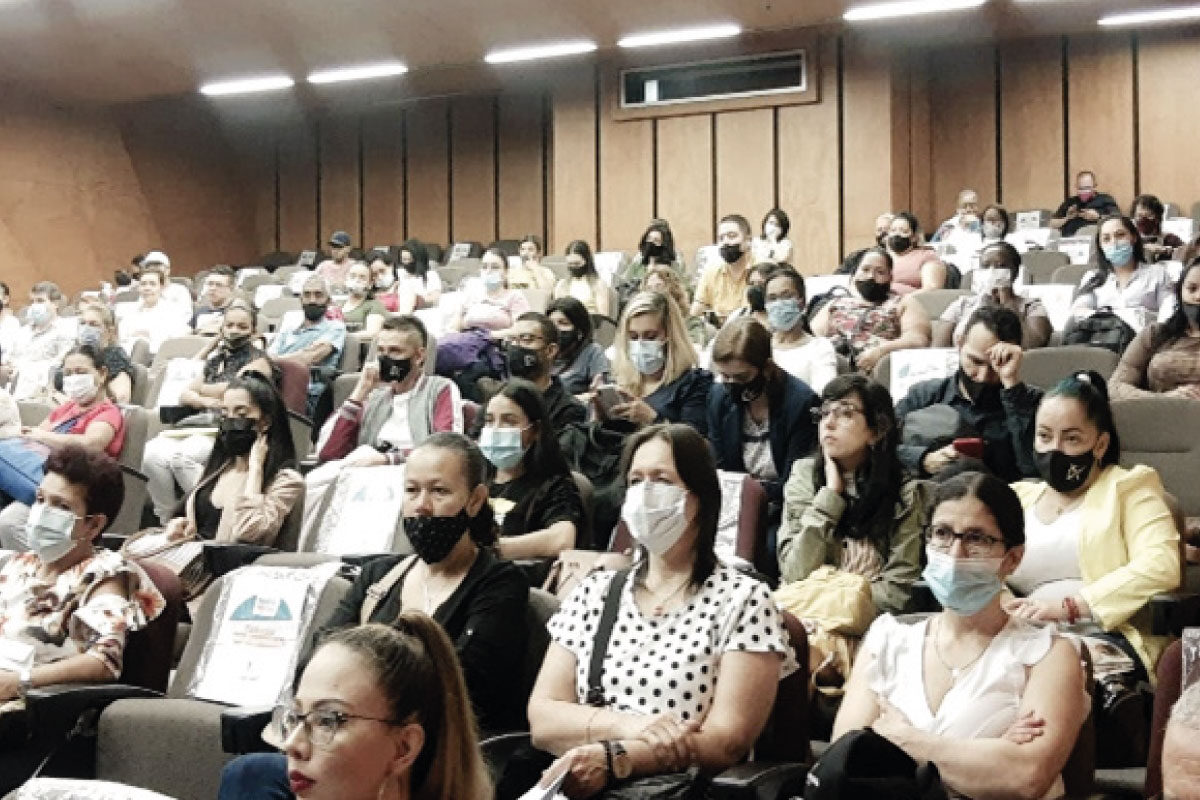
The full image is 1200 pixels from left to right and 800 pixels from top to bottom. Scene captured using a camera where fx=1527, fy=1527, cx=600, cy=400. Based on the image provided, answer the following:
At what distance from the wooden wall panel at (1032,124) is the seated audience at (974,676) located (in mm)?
10079

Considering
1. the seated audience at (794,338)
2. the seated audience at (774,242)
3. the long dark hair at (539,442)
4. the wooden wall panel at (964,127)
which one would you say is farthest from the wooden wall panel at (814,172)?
the long dark hair at (539,442)

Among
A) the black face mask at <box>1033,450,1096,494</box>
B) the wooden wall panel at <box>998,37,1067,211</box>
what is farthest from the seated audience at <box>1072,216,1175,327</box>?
the wooden wall panel at <box>998,37,1067,211</box>

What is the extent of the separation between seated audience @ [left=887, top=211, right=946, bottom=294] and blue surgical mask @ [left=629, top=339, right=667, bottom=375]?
263 centimetres

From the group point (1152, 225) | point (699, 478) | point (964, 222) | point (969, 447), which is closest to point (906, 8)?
point (964, 222)

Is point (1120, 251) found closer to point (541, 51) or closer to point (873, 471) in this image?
point (873, 471)

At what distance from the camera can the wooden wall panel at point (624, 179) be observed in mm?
12688

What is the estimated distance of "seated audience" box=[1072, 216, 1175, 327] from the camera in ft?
20.4

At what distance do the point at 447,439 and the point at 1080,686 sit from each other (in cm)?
143

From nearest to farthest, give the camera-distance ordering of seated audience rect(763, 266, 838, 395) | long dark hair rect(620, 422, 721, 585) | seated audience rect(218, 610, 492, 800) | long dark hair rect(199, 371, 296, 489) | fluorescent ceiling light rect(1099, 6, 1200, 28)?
seated audience rect(218, 610, 492, 800)
long dark hair rect(620, 422, 721, 585)
long dark hair rect(199, 371, 296, 489)
seated audience rect(763, 266, 838, 395)
fluorescent ceiling light rect(1099, 6, 1200, 28)

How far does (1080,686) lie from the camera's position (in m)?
2.52

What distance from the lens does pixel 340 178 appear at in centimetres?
1548

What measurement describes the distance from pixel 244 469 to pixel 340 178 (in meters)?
11.1

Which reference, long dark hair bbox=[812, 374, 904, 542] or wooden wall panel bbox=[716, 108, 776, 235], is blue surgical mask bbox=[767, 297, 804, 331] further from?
wooden wall panel bbox=[716, 108, 776, 235]

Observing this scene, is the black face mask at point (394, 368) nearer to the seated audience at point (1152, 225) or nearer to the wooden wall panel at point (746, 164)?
the seated audience at point (1152, 225)
